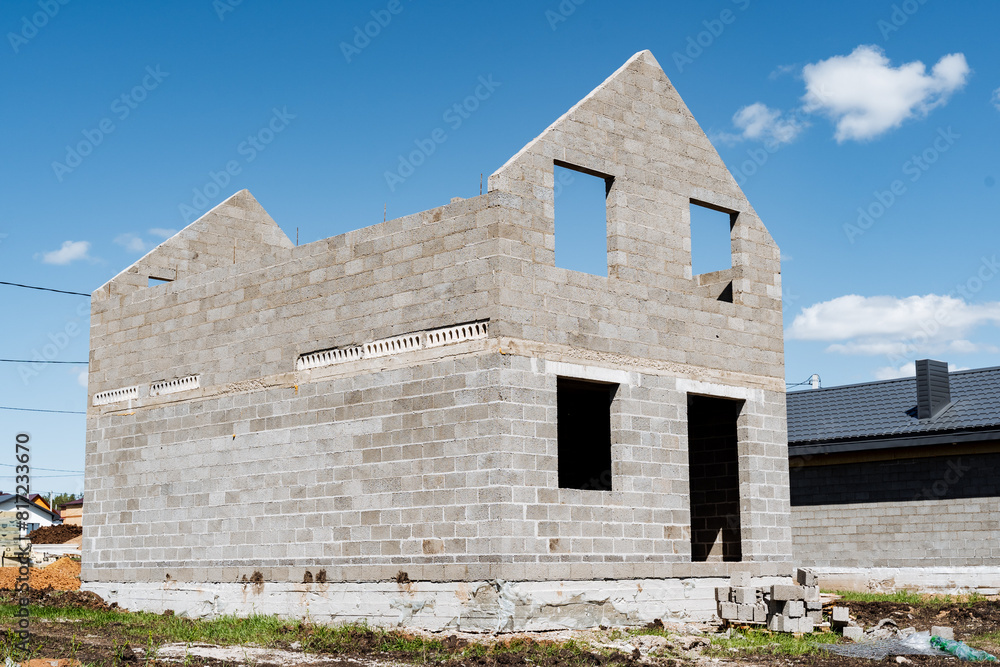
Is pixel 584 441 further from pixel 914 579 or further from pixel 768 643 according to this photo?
pixel 914 579

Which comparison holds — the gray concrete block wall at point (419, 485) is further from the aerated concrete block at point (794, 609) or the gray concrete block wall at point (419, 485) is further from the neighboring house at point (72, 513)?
the neighboring house at point (72, 513)

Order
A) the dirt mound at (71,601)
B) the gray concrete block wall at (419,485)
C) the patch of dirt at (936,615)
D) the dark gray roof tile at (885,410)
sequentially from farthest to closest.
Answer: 1. the dark gray roof tile at (885,410)
2. the dirt mound at (71,601)
3. the patch of dirt at (936,615)
4. the gray concrete block wall at (419,485)

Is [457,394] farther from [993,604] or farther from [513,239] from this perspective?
[993,604]

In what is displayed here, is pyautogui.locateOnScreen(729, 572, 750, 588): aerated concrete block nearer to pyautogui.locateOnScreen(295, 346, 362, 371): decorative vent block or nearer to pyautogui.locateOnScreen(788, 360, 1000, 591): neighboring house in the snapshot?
pyautogui.locateOnScreen(295, 346, 362, 371): decorative vent block

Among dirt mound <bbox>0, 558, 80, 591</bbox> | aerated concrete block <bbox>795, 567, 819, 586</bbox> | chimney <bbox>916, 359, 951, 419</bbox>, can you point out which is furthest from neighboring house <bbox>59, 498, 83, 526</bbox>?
aerated concrete block <bbox>795, 567, 819, 586</bbox>

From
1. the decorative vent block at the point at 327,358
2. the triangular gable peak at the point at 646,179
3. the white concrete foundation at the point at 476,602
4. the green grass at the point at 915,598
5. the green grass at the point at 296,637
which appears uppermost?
the triangular gable peak at the point at 646,179

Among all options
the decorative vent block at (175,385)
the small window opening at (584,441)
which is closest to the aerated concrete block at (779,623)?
the small window opening at (584,441)

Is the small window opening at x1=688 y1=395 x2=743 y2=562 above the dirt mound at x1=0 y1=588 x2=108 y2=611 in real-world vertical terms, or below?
above

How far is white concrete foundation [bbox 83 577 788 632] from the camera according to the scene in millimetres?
13336

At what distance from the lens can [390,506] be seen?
14.4m

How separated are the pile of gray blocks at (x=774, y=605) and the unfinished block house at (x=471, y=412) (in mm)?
367

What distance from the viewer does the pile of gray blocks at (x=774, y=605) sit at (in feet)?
50.6

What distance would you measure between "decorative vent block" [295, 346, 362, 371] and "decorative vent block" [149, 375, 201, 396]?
2603 mm

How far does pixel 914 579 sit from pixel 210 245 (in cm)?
1652
